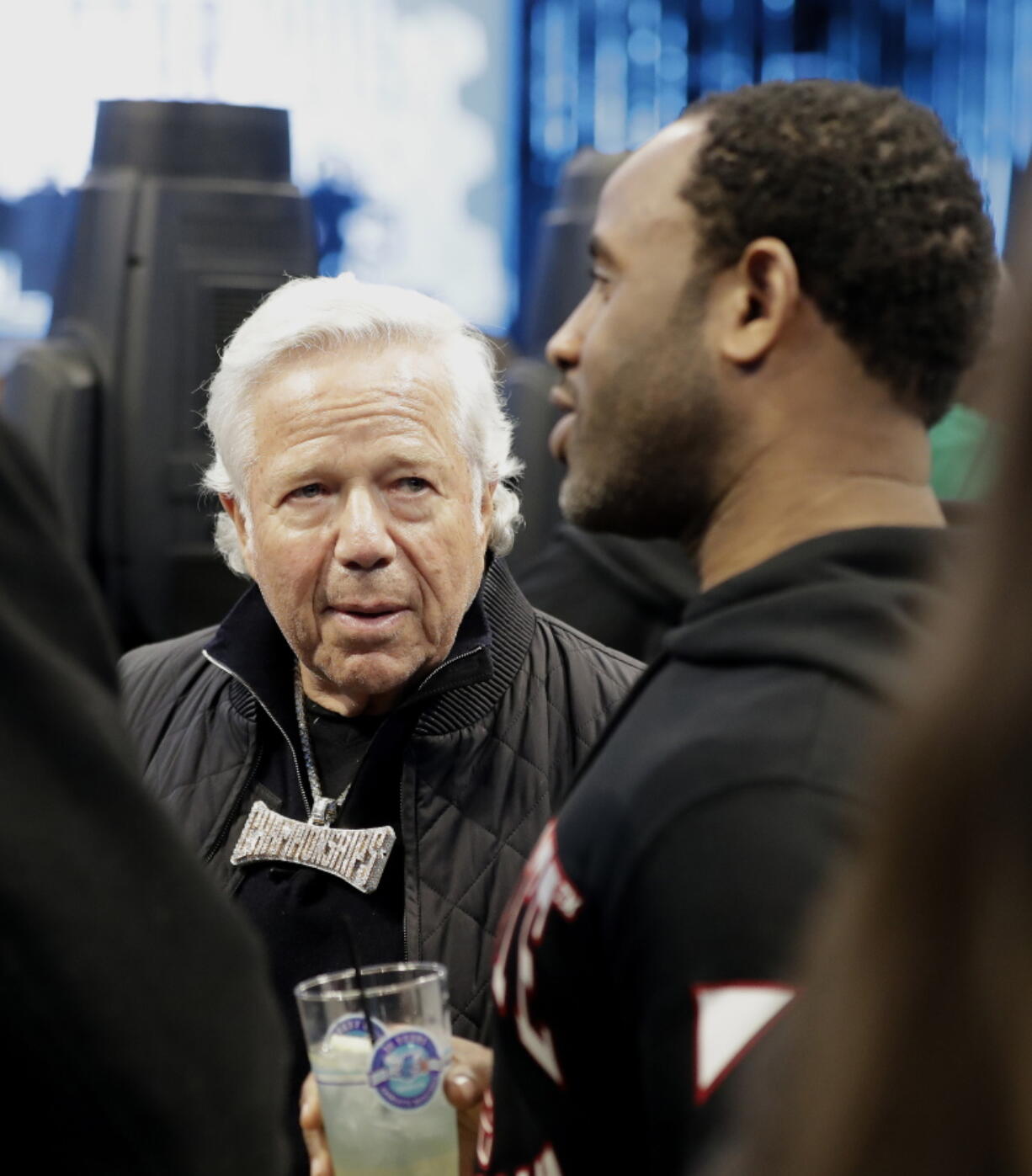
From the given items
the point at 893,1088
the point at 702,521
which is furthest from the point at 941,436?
the point at 893,1088

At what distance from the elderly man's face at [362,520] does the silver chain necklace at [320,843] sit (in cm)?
20

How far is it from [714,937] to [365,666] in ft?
4.37

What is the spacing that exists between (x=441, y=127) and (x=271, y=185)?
1662 millimetres

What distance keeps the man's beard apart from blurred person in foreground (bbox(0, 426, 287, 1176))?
59 centimetres

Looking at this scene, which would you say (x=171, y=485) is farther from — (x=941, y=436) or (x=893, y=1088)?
(x=893, y=1088)

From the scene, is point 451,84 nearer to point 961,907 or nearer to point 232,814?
point 232,814

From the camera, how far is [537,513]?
4297 mm

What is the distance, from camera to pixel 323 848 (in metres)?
2.18

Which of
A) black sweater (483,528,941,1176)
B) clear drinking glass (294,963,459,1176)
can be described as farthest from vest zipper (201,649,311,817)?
black sweater (483,528,941,1176)

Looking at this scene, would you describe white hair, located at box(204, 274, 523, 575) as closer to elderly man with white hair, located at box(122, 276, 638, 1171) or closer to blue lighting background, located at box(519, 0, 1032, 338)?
elderly man with white hair, located at box(122, 276, 638, 1171)

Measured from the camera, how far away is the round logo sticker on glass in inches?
56.9

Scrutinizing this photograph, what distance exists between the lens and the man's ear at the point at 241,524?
259 cm

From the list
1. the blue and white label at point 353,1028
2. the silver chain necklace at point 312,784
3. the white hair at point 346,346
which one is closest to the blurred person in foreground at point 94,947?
the blue and white label at point 353,1028

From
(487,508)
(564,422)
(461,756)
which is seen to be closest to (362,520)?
(487,508)
